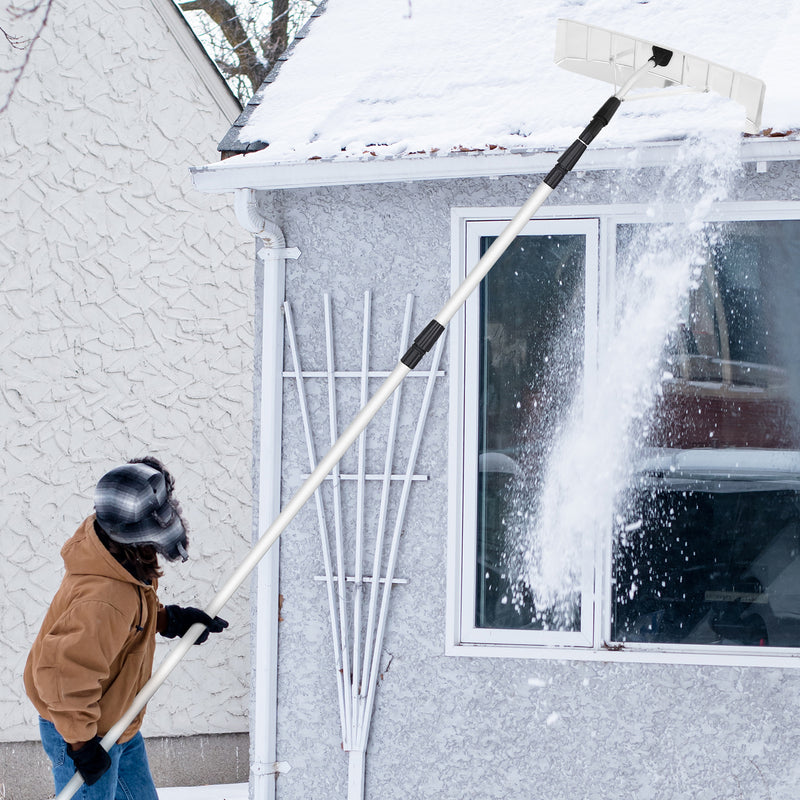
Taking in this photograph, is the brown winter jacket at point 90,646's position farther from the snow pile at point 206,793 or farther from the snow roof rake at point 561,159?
the snow pile at point 206,793

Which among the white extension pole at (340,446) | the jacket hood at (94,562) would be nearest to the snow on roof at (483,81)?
the white extension pole at (340,446)

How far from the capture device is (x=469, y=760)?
4.26 metres

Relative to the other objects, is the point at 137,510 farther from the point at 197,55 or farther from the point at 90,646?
the point at 197,55

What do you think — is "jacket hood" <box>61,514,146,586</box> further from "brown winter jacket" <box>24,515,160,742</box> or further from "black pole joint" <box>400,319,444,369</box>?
"black pole joint" <box>400,319,444,369</box>

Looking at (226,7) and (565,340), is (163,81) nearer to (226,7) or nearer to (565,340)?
(565,340)

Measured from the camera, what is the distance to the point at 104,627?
323 centimetres

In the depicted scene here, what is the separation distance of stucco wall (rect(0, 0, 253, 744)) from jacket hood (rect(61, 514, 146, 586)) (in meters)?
2.52

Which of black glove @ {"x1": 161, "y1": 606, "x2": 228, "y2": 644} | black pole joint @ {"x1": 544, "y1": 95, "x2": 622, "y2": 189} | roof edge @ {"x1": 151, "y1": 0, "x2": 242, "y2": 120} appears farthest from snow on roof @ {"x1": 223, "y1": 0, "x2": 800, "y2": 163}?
black glove @ {"x1": 161, "y1": 606, "x2": 228, "y2": 644}

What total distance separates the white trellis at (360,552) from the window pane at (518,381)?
0.28 meters

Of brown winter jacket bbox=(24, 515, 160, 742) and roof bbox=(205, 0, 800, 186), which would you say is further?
roof bbox=(205, 0, 800, 186)

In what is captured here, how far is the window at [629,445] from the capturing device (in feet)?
13.5

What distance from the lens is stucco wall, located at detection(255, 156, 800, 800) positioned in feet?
13.4

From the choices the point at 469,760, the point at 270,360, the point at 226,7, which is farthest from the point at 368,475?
the point at 226,7

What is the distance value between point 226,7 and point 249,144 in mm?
7956
